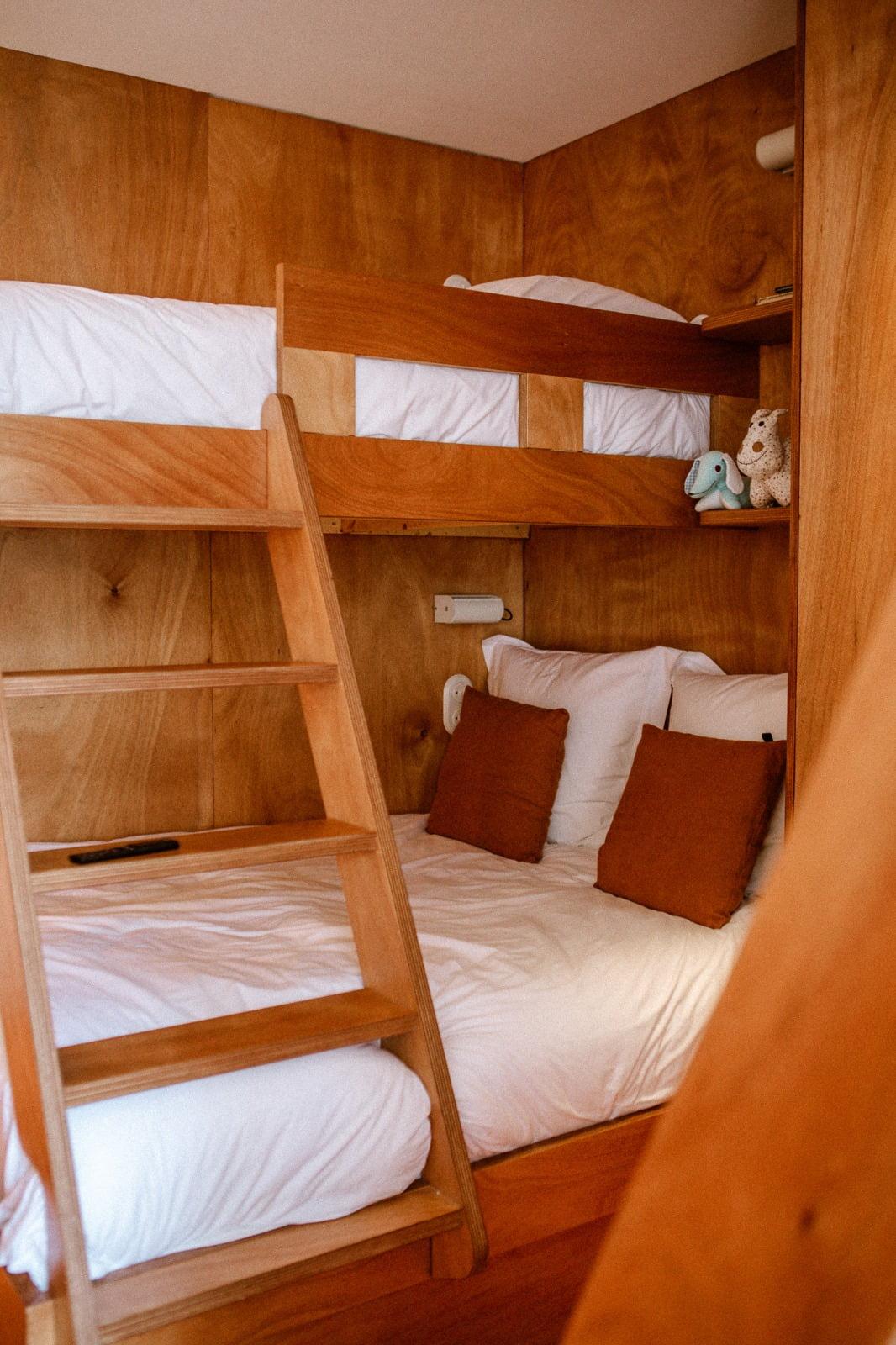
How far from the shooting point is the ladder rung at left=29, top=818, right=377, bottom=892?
5.10 feet

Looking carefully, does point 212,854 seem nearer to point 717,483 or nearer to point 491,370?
point 491,370

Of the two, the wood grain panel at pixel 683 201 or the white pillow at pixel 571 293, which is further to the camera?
the wood grain panel at pixel 683 201

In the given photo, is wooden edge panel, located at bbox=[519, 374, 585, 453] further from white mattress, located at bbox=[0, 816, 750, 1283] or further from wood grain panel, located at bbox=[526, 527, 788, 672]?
white mattress, located at bbox=[0, 816, 750, 1283]

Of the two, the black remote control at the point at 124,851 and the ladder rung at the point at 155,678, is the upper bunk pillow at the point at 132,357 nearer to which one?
the ladder rung at the point at 155,678

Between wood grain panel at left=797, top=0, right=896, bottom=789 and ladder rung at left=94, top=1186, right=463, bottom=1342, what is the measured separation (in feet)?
3.20

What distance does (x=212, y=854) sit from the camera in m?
1.67

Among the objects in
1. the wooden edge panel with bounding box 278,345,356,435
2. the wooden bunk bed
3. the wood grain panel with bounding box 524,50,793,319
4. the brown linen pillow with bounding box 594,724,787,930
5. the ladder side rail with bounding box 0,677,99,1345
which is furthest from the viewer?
the wood grain panel with bounding box 524,50,793,319

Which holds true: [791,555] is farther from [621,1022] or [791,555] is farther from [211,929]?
[211,929]

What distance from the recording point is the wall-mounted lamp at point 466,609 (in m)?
3.48

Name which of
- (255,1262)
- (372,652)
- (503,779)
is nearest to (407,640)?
(372,652)

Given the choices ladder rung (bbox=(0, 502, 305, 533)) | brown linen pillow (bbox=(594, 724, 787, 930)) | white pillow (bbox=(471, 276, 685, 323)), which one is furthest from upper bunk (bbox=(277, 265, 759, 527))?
brown linen pillow (bbox=(594, 724, 787, 930))

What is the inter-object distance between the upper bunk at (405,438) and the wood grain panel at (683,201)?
0.31 meters

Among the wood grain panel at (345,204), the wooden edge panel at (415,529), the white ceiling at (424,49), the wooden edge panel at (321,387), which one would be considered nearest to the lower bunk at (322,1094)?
the wooden edge panel at (321,387)

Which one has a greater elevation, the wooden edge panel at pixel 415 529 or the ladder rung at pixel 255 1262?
the wooden edge panel at pixel 415 529
